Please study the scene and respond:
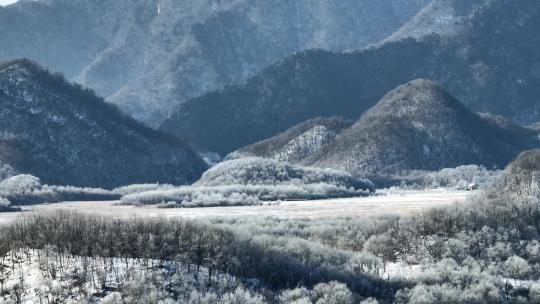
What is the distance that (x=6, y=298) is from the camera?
34.8 m

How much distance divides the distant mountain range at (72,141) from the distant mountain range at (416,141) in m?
29.4

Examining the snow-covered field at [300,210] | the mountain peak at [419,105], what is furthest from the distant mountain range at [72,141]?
the snow-covered field at [300,210]

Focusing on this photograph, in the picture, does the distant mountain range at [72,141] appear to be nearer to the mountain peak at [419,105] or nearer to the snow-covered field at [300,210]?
the mountain peak at [419,105]

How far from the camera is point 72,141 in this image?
473 ft

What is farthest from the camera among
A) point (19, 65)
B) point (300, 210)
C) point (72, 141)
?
point (19, 65)

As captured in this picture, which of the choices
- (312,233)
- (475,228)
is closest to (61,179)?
(312,233)

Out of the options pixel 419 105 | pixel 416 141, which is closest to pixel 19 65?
pixel 416 141

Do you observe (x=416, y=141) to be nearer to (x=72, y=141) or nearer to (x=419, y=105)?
(x=419, y=105)

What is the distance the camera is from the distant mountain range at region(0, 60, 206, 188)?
13712cm

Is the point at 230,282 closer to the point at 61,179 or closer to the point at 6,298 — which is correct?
the point at 6,298

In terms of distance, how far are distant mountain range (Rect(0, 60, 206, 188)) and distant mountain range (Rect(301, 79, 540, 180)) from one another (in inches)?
1157

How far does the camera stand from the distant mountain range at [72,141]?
13712cm

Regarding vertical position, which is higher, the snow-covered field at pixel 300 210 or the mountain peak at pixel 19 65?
the mountain peak at pixel 19 65

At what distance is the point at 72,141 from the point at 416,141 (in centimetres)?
6338
